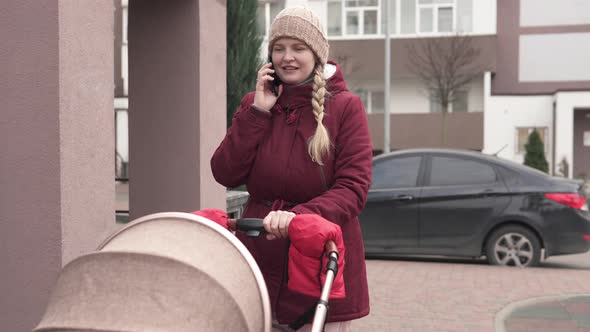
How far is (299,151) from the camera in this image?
9.26 feet

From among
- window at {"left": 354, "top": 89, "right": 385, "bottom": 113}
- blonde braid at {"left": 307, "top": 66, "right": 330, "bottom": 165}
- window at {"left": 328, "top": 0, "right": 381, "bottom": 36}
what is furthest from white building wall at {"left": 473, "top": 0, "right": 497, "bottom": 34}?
blonde braid at {"left": 307, "top": 66, "right": 330, "bottom": 165}

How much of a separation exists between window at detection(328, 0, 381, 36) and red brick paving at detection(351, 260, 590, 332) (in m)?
23.6

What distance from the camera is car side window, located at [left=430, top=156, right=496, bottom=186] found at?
10.1 m

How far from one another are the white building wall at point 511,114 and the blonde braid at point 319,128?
30.2 meters

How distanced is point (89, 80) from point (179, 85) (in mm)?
1903

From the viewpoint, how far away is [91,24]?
183 inches

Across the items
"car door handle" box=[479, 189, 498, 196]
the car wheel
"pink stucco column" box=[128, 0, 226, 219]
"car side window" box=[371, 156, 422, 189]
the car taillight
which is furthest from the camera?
"car side window" box=[371, 156, 422, 189]

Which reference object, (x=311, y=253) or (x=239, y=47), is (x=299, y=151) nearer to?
(x=311, y=253)

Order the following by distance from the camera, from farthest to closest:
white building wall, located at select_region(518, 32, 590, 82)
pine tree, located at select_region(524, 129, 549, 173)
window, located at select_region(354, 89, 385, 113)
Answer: window, located at select_region(354, 89, 385, 113) → white building wall, located at select_region(518, 32, 590, 82) → pine tree, located at select_region(524, 129, 549, 173)

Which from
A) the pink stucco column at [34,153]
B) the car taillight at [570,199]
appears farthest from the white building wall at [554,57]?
the pink stucco column at [34,153]

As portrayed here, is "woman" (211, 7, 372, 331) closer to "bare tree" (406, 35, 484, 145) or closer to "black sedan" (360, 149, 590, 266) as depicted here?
"black sedan" (360, 149, 590, 266)

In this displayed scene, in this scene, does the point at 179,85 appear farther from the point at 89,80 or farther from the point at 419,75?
the point at 419,75

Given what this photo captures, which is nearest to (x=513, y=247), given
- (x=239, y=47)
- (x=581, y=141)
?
(x=239, y=47)

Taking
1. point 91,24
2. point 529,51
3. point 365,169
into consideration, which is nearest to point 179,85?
point 91,24
